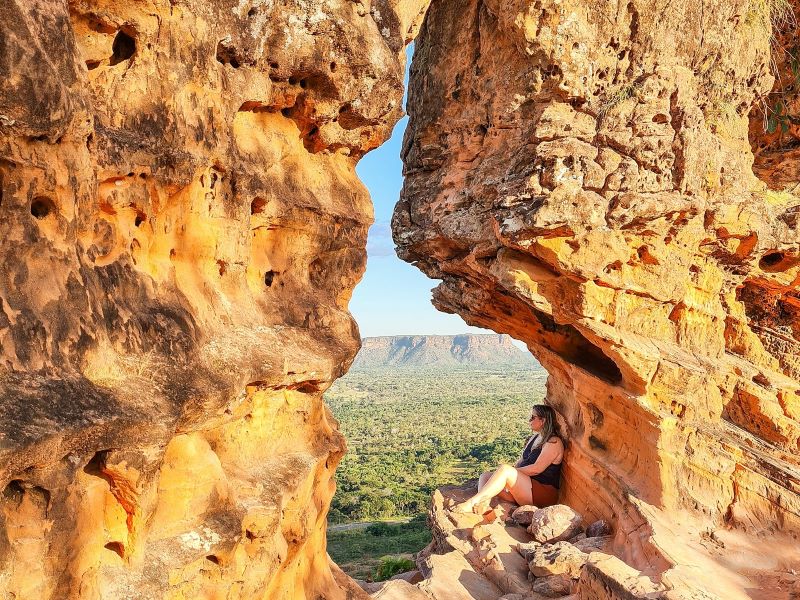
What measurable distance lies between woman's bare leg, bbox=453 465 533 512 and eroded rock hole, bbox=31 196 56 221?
24.0 feet

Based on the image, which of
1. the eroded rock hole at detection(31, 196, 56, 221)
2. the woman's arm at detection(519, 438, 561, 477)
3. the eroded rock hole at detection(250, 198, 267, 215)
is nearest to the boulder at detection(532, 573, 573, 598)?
the woman's arm at detection(519, 438, 561, 477)

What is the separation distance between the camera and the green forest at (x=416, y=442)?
87.4 ft

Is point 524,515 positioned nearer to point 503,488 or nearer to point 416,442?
point 503,488

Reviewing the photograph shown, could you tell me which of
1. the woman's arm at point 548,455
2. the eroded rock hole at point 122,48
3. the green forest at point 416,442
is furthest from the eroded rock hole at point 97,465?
the green forest at point 416,442

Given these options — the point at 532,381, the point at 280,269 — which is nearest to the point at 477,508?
the point at 280,269

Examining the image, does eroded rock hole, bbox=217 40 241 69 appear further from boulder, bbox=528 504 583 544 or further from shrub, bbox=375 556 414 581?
shrub, bbox=375 556 414 581

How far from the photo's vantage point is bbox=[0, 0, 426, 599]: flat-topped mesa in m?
3.03

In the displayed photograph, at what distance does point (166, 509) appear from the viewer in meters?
3.94

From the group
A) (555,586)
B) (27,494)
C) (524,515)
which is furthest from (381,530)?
(27,494)

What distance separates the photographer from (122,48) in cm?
408

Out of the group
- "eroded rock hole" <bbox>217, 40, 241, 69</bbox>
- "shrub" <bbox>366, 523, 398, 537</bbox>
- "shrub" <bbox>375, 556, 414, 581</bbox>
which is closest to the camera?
"eroded rock hole" <bbox>217, 40, 241, 69</bbox>

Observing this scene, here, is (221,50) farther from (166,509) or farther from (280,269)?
(166,509)

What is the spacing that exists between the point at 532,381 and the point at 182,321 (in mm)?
130292

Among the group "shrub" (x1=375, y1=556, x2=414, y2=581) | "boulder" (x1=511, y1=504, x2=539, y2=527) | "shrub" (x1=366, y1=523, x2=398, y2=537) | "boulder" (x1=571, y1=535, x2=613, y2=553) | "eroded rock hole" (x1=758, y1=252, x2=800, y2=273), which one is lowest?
"shrub" (x1=366, y1=523, x2=398, y2=537)
